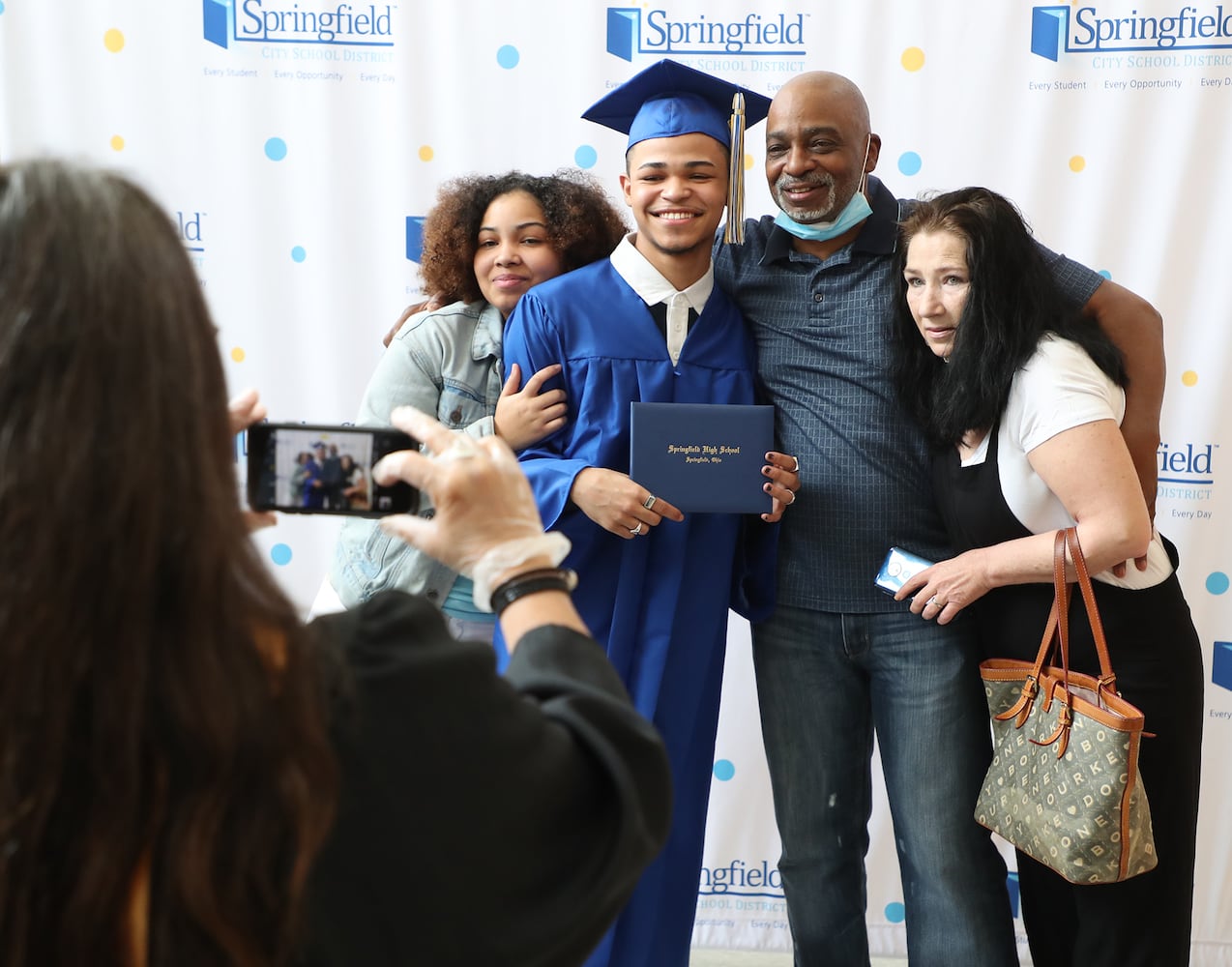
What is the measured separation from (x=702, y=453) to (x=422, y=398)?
65 cm

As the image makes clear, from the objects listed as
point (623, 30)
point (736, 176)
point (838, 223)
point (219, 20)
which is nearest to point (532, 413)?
point (736, 176)

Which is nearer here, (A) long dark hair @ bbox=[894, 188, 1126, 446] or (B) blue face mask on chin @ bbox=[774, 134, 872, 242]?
(A) long dark hair @ bbox=[894, 188, 1126, 446]

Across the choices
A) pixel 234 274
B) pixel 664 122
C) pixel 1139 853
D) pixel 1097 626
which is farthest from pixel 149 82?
pixel 1139 853

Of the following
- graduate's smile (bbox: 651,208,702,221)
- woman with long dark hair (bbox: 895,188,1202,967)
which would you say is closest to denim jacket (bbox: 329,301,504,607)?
graduate's smile (bbox: 651,208,702,221)

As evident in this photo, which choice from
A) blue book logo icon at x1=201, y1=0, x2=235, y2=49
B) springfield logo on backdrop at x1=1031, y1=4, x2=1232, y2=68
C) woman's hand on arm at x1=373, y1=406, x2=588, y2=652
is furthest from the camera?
blue book logo icon at x1=201, y1=0, x2=235, y2=49

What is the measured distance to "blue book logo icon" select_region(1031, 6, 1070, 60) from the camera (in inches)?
119

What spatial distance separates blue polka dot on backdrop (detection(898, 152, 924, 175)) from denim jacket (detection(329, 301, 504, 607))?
1.31 meters

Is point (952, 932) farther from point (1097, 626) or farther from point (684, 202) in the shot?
point (684, 202)

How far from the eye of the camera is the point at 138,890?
790 mm

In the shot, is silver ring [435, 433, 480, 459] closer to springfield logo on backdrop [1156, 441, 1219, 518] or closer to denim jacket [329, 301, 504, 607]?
denim jacket [329, 301, 504, 607]

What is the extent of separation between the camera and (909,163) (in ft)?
10.2

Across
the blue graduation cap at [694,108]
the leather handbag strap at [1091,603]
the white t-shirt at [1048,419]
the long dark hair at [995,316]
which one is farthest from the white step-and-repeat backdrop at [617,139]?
the leather handbag strap at [1091,603]

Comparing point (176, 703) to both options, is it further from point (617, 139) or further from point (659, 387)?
point (617, 139)

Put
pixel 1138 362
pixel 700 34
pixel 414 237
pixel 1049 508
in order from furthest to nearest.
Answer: pixel 414 237, pixel 700 34, pixel 1138 362, pixel 1049 508
